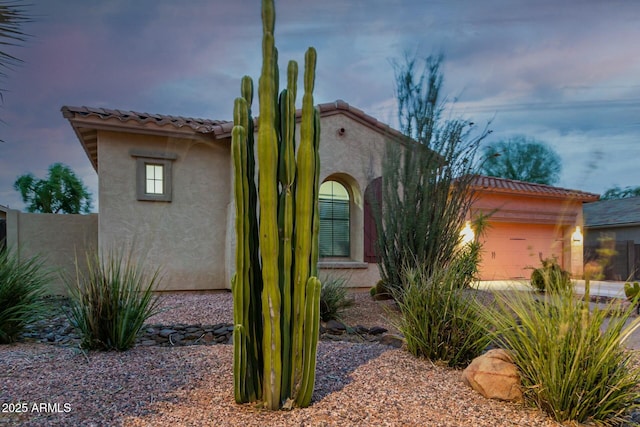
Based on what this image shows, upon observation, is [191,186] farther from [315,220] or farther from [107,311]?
[315,220]

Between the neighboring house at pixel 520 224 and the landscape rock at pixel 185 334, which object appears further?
the neighboring house at pixel 520 224

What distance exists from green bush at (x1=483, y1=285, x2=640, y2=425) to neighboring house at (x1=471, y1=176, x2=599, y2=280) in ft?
37.3

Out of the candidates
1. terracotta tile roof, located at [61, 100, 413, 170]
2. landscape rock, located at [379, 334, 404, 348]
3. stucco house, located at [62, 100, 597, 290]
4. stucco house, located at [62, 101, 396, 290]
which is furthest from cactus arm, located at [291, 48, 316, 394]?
stucco house, located at [62, 101, 396, 290]

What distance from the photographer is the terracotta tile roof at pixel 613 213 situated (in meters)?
17.7

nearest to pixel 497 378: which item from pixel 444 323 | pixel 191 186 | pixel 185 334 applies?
pixel 444 323

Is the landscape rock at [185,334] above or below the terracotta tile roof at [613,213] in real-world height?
below

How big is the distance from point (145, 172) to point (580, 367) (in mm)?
8737

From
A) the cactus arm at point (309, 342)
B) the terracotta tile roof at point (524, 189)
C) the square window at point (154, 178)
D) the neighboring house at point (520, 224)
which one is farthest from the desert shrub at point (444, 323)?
the neighboring house at point (520, 224)

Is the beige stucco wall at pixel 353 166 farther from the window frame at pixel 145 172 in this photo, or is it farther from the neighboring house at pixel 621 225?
the neighboring house at pixel 621 225

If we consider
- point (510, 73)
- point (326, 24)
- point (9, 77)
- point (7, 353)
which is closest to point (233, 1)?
point (326, 24)

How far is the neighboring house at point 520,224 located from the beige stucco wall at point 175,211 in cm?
881

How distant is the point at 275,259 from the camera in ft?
9.70

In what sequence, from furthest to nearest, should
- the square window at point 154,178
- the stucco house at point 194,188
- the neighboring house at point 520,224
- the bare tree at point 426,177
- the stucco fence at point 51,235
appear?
1. the neighboring house at point 520,224
2. the stucco fence at point 51,235
3. the square window at point 154,178
4. the stucco house at point 194,188
5. the bare tree at point 426,177

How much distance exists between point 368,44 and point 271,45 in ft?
8.32
